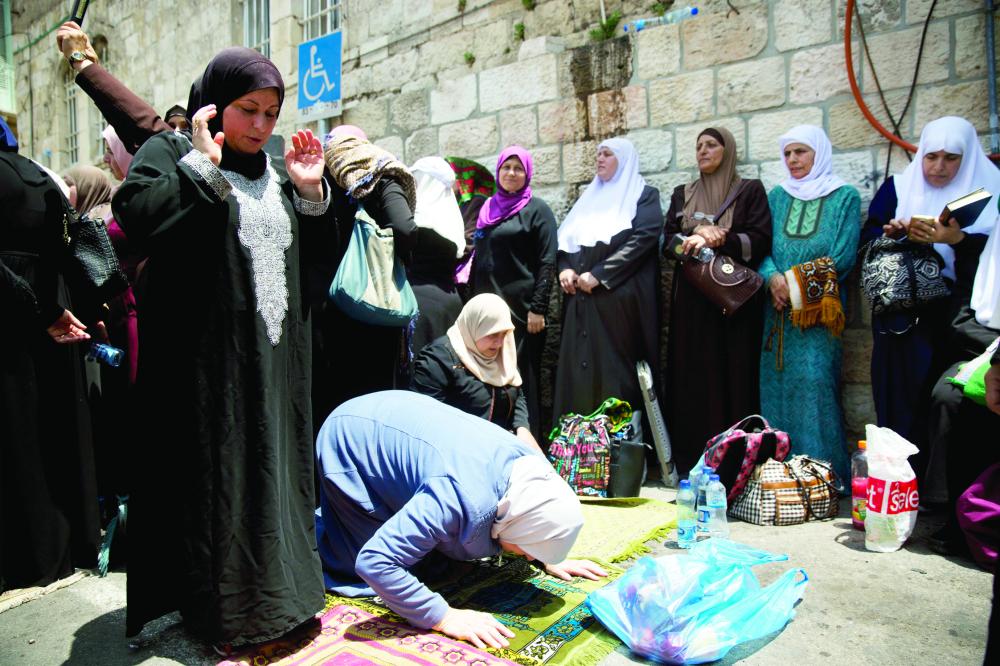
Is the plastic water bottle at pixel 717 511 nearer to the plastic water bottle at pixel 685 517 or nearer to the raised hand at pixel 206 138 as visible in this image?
the plastic water bottle at pixel 685 517

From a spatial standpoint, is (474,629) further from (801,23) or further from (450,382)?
(801,23)

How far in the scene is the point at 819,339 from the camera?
419cm

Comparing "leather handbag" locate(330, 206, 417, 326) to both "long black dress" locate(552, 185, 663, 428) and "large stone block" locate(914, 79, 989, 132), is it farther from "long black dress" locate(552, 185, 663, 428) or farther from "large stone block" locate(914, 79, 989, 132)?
"large stone block" locate(914, 79, 989, 132)

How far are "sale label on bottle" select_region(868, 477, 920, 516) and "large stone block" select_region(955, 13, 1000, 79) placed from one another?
2274mm

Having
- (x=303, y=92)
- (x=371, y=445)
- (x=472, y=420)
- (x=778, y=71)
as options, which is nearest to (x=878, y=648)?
(x=472, y=420)

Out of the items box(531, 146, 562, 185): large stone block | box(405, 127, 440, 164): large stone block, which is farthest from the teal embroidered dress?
box(405, 127, 440, 164): large stone block

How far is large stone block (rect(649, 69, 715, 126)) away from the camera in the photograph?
16.2ft

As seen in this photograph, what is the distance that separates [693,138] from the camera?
5012 millimetres

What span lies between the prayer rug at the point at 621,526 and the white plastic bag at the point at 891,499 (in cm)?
90

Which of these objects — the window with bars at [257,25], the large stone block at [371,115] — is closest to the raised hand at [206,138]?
the large stone block at [371,115]

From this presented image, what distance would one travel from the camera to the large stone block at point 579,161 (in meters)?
5.50

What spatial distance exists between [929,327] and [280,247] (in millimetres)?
3224

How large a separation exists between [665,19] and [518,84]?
1.28 m

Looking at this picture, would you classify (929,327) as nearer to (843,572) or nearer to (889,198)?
(889,198)
